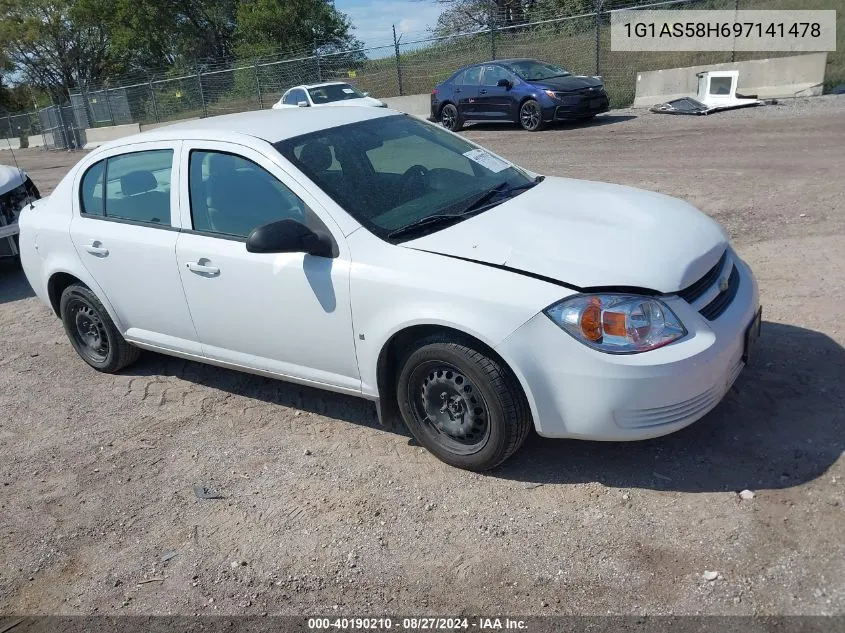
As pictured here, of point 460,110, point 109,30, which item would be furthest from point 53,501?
point 109,30

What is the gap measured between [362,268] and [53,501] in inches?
83.2

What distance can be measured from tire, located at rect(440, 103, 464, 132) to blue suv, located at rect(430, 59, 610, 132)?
1.4 inches

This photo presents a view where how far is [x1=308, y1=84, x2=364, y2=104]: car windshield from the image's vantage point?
20297 mm

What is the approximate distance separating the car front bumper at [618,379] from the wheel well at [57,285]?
3555 millimetres

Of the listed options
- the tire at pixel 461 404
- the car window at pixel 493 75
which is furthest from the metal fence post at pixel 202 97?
the tire at pixel 461 404

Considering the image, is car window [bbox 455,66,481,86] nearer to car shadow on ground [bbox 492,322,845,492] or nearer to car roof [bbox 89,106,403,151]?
car roof [bbox 89,106,403,151]

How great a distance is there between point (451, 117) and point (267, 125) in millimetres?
14844

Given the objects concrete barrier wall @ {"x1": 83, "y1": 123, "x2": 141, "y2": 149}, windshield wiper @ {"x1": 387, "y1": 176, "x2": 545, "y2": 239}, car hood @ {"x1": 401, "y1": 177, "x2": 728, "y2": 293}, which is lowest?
concrete barrier wall @ {"x1": 83, "y1": 123, "x2": 141, "y2": 149}

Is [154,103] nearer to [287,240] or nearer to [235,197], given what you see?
[235,197]

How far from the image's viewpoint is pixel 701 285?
352cm

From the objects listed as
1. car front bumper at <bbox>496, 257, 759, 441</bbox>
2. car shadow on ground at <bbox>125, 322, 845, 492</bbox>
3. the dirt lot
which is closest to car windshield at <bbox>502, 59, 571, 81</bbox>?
the dirt lot

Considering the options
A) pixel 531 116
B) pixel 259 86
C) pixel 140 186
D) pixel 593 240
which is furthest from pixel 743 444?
pixel 259 86

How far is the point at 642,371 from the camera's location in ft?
10.4

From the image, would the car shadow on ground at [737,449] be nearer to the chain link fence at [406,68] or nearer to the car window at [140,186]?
the car window at [140,186]
